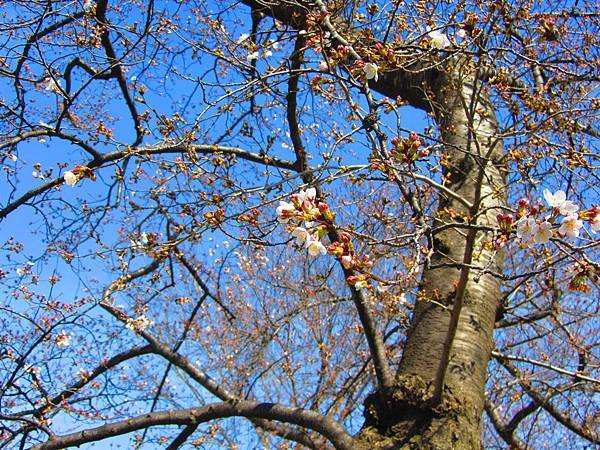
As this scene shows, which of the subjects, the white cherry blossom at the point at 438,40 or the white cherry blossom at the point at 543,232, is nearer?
the white cherry blossom at the point at 543,232

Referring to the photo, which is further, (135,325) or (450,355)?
(135,325)

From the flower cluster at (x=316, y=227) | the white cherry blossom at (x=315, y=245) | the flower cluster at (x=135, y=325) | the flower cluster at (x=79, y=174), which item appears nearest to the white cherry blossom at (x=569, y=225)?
the flower cluster at (x=316, y=227)

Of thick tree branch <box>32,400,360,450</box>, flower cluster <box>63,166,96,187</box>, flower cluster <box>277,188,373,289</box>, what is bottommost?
flower cluster <box>277,188,373,289</box>

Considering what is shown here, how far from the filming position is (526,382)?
3.97 meters

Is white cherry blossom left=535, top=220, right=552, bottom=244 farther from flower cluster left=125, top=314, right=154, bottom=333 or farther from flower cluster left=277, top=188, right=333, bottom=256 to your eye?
flower cluster left=125, top=314, right=154, bottom=333

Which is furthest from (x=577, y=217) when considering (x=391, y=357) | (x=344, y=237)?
(x=391, y=357)

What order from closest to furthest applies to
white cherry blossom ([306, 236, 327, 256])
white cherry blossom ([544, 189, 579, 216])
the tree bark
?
white cherry blossom ([544, 189, 579, 216]) → white cherry blossom ([306, 236, 327, 256]) → the tree bark

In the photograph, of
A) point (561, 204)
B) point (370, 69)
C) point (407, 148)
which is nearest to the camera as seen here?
point (561, 204)

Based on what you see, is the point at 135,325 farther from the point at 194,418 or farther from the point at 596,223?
the point at 596,223

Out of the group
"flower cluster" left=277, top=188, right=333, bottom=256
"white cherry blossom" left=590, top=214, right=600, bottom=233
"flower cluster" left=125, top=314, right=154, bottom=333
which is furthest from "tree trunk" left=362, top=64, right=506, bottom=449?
"flower cluster" left=125, top=314, right=154, bottom=333

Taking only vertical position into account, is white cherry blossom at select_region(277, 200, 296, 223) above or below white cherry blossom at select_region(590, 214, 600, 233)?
above

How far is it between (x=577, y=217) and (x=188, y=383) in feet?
A: 23.5

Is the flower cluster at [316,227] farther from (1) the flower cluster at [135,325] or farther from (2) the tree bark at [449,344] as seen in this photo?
(1) the flower cluster at [135,325]

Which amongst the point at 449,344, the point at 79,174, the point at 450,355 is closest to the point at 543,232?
the point at 449,344
